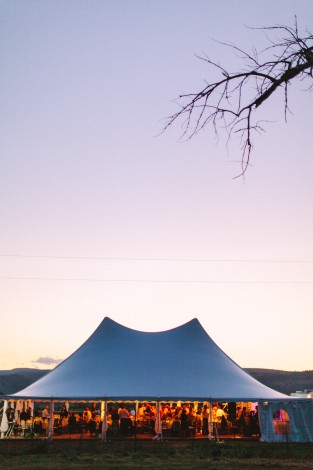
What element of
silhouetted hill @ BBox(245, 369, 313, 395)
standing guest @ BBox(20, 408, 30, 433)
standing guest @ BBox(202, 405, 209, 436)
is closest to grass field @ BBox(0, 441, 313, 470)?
standing guest @ BBox(202, 405, 209, 436)

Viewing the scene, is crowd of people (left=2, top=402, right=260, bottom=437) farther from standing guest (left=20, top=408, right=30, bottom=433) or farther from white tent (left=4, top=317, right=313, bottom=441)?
white tent (left=4, top=317, right=313, bottom=441)

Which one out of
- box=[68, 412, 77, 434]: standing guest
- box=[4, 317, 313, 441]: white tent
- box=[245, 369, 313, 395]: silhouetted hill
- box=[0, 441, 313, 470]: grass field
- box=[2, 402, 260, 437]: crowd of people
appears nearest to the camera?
box=[0, 441, 313, 470]: grass field

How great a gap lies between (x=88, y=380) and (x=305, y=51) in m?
13.6

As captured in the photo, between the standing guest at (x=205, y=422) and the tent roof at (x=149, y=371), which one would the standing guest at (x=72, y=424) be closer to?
the tent roof at (x=149, y=371)

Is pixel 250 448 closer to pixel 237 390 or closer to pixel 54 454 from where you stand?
pixel 237 390

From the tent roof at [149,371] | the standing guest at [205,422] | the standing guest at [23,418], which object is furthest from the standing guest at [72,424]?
the standing guest at [205,422]

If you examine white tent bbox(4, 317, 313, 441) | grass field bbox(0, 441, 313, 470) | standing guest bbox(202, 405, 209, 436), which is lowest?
grass field bbox(0, 441, 313, 470)

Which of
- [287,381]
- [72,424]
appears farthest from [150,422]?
[287,381]

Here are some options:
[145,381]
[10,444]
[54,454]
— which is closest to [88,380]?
[145,381]

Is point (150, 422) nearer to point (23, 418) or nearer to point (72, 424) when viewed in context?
point (72, 424)

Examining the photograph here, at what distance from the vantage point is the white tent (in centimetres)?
1452

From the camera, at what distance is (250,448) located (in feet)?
41.3

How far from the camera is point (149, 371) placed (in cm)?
1541

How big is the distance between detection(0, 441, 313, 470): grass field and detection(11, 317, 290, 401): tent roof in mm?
1233
